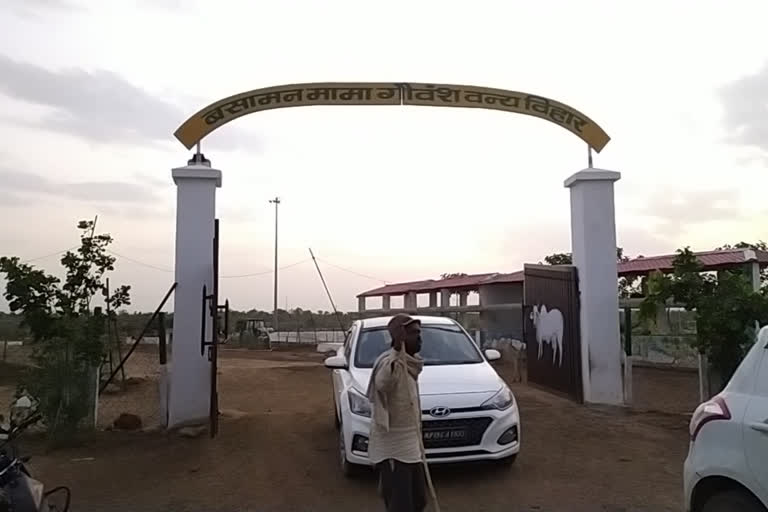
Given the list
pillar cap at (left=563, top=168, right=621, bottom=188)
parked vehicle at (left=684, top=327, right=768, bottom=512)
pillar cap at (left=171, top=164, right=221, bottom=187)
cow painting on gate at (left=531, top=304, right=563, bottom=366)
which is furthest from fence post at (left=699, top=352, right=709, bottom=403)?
pillar cap at (left=171, top=164, right=221, bottom=187)

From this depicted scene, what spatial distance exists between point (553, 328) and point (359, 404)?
6.34m

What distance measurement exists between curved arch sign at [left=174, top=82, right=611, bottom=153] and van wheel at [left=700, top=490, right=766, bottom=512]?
848cm

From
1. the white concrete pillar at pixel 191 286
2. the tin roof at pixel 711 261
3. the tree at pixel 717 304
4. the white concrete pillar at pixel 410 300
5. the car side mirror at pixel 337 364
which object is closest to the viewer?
the car side mirror at pixel 337 364

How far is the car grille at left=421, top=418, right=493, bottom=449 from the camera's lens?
A: 686 cm

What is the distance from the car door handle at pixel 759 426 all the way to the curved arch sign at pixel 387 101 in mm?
8512

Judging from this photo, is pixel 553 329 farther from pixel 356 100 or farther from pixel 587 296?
pixel 356 100

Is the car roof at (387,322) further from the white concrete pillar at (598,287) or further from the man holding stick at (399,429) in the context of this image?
the man holding stick at (399,429)

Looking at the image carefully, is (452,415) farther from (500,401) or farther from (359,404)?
(359,404)

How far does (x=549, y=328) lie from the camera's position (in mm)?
12914

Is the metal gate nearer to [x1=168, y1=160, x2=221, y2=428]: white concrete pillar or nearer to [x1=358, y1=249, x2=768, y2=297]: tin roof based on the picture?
Answer: [x1=168, y1=160, x2=221, y2=428]: white concrete pillar

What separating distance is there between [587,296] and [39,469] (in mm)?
7832

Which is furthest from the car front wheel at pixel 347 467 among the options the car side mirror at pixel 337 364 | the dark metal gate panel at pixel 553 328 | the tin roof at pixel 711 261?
the tin roof at pixel 711 261

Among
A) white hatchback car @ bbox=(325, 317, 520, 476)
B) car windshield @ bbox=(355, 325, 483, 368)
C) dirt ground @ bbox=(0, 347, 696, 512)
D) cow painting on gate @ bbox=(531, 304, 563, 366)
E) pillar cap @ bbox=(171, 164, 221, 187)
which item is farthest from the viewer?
cow painting on gate @ bbox=(531, 304, 563, 366)

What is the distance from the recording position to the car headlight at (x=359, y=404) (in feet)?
23.3
